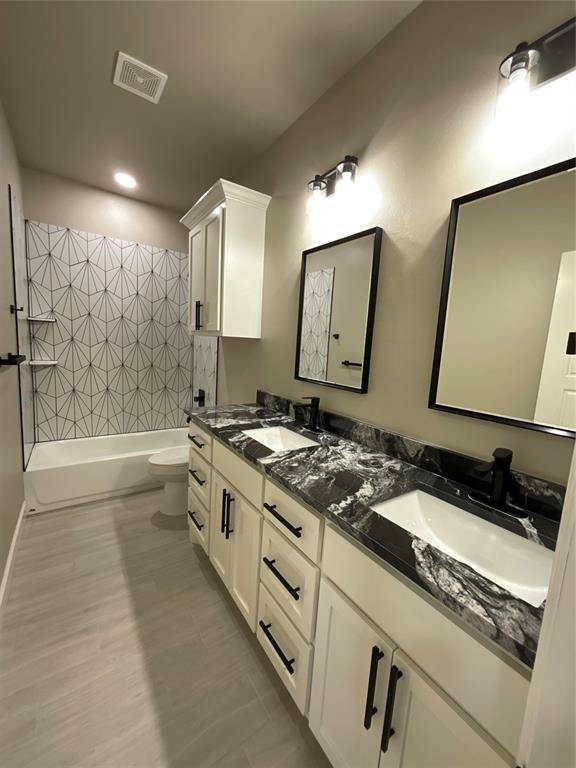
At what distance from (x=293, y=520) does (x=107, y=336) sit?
2.84m

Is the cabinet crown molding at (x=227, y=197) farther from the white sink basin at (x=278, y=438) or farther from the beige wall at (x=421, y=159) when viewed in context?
the white sink basin at (x=278, y=438)

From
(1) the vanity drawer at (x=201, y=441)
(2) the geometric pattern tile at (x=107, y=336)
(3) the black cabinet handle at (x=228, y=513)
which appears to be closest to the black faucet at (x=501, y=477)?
(3) the black cabinet handle at (x=228, y=513)

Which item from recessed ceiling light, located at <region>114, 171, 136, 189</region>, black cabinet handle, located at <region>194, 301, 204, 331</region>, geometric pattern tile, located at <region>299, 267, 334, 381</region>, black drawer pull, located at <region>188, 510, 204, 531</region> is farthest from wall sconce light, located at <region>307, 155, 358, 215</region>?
black drawer pull, located at <region>188, 510, 204, 531</region>

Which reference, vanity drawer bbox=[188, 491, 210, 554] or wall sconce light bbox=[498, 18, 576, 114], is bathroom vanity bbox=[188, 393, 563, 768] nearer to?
vanity drawer bbox=[188, 491, 210, 554]

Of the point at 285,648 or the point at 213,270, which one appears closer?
the point at 285,648

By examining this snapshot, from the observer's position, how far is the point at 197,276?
2414mm

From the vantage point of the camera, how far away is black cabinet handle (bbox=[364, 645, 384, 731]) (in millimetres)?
733

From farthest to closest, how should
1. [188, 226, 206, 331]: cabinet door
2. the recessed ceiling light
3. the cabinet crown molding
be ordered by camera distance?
1. the recessed ceiling light
2. [188, 226, 206, 331]: cabinet door
3. the cabinet crown molding

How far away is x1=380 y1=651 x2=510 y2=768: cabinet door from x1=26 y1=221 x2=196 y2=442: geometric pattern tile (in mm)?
2570

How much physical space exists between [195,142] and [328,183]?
1.08 m

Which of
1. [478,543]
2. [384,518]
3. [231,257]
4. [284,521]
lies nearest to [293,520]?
[284,521]

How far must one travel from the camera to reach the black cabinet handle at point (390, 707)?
70 cm

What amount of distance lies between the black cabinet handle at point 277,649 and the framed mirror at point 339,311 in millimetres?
1052

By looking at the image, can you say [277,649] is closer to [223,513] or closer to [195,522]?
[223,513]
